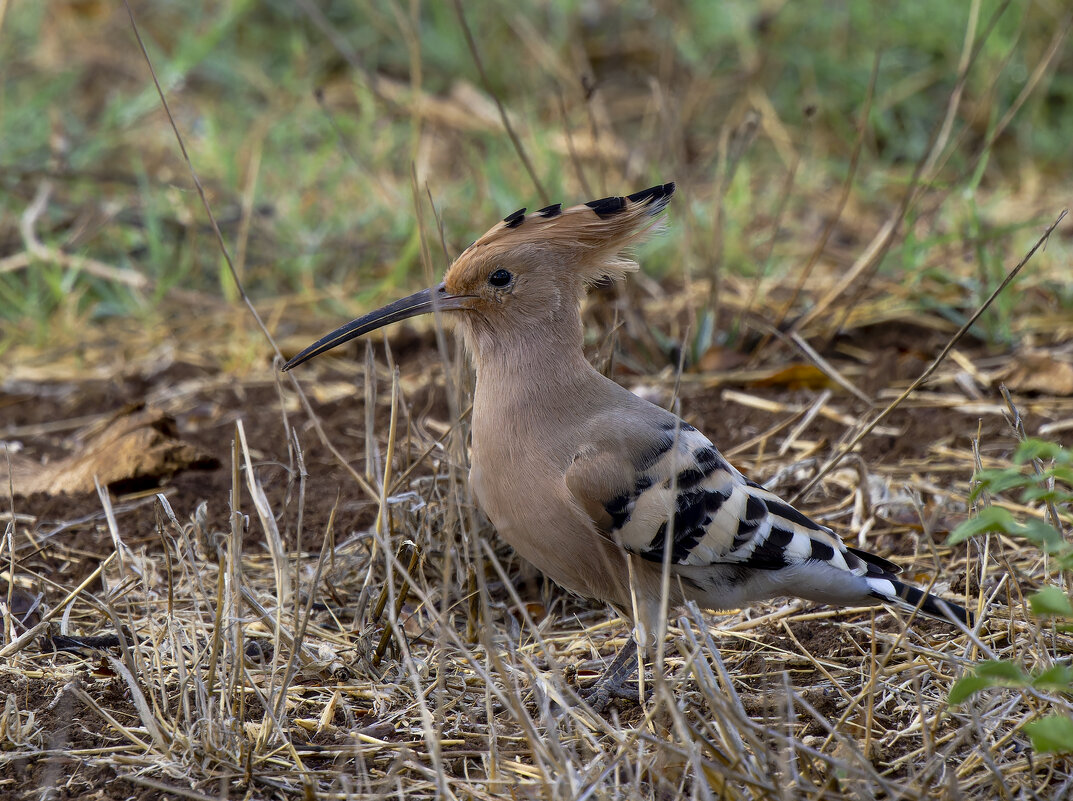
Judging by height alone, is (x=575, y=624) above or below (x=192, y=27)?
below

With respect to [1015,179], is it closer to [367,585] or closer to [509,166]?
[509,166]

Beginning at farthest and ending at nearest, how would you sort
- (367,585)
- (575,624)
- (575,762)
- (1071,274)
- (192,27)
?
1. (192,27)
2. (1071,274)
3. (575,624)
4. (367,585)
5. (575,762)

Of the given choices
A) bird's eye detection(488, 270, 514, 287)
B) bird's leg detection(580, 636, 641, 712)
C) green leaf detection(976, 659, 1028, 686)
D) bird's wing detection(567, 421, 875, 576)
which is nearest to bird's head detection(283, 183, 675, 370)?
bird's eye detection(488, 270, 514, 287)

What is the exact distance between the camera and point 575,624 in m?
2.55

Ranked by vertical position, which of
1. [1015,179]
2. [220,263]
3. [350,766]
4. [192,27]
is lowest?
[1015,179]

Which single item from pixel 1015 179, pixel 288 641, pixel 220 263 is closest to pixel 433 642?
pixel 288 641

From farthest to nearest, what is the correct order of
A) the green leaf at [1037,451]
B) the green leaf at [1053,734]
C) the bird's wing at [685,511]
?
the bird's wing at [685,511] → the green leaf at [1037,451] → the green leaf at [1053,734]

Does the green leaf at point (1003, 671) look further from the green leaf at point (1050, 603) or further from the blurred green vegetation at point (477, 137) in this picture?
the blurred green vegetation at point (477, 137)

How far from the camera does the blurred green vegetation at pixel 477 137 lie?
13.5 ft

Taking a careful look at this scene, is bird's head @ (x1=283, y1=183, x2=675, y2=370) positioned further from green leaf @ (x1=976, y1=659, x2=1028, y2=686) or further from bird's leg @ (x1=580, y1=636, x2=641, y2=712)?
green leaf @ (x1=976, y1=659, x2=1028, y2=686)

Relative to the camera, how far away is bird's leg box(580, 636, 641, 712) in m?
2.19

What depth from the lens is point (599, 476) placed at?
213 centimetres

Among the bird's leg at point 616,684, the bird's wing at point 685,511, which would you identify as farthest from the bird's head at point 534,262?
the bird's leg at point 616,684

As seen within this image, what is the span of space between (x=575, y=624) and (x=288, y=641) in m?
0.76
